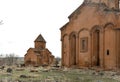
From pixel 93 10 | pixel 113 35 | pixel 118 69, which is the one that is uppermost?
pixel 93 10

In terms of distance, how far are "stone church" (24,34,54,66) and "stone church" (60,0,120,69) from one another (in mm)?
19847

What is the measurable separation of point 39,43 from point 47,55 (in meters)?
3.08

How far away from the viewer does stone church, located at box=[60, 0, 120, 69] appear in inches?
1206

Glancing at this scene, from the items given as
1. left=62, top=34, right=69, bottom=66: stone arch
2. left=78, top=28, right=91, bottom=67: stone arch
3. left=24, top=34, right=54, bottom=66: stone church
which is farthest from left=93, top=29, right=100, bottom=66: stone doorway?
left=24, top=34, right=54, bottom=66: stone church

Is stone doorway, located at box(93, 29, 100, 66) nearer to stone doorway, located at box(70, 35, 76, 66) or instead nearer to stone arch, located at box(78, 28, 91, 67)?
stone arch, located at box(78, 28, 91, 67)

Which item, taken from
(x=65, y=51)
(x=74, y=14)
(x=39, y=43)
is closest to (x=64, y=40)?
(x=65, y=51)

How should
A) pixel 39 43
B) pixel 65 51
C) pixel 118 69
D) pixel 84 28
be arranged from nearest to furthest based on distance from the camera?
pixel 118 69
pixel 84 28
pixel 65 51
pixel 39 43

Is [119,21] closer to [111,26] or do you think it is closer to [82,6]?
[111,26]

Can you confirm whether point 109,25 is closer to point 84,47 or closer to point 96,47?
point 96,47

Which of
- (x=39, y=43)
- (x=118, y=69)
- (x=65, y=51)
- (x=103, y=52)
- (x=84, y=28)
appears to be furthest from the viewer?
(x=39, y=43)

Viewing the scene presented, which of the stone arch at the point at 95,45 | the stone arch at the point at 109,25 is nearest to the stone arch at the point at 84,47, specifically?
the stone arch at the point at 95,45

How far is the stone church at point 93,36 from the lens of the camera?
101 feet

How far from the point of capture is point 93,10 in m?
33.4

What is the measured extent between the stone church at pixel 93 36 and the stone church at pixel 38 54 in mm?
19847
